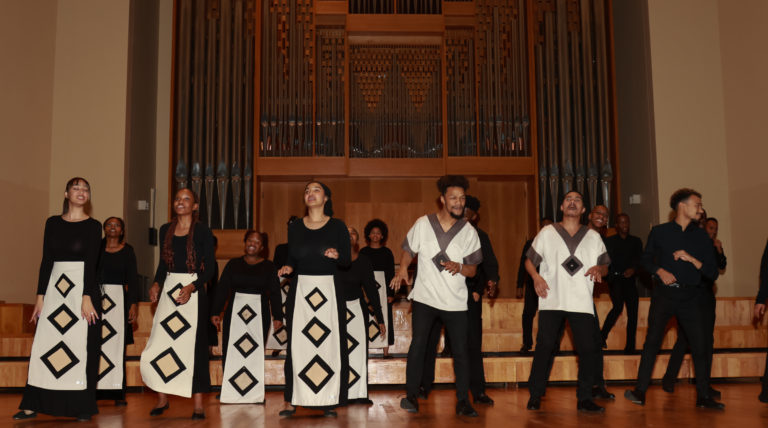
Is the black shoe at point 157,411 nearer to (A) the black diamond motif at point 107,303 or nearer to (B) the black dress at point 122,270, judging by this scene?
(B) the black dress at point 122,270

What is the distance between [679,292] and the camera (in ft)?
17.9

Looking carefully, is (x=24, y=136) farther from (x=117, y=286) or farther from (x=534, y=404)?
(x=534, y=404)

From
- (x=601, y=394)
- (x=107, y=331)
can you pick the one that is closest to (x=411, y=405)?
(x=601, y=394)

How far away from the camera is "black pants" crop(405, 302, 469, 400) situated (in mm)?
5156

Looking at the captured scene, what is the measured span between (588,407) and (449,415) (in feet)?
2.98

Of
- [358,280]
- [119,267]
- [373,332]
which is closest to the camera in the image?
[119,267]

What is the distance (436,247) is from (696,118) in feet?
21.8

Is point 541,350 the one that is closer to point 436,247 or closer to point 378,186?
point 436,247

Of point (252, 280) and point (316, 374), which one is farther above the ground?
point (252, 280)

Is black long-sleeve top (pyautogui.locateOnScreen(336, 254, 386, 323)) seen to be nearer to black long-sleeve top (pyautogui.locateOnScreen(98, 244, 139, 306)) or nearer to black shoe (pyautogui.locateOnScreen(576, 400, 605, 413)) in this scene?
black long-sleeve top (pyautogui.locateOnScreen(98, 244, 139, 306))

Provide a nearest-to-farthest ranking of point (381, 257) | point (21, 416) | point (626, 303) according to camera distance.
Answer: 1. point (21, 416)
2. point (381, 257)
3. point (626, 303)

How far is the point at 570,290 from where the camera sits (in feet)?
17.2

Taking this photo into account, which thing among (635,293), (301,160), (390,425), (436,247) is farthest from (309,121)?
(390,425)

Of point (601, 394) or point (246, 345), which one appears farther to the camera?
point (246, 345)
